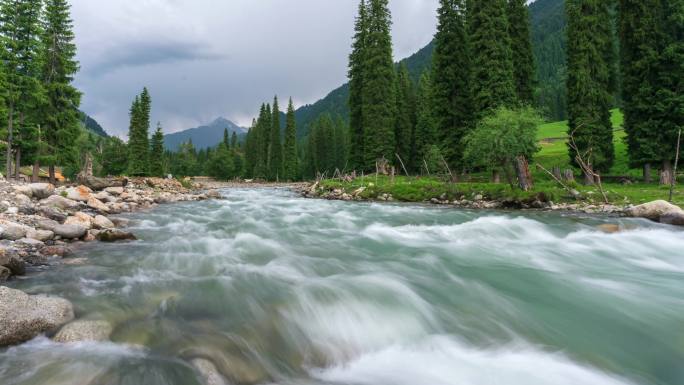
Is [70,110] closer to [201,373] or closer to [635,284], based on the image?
[201,373]

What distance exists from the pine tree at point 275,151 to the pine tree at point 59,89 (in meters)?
53.3

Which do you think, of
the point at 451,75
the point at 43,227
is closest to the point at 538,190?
the point at 451,75

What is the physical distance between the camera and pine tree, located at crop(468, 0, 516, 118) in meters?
29.8

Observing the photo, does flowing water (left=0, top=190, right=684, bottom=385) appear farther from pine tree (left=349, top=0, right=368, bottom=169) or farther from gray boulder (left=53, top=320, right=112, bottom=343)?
pine tree (left=349, top=0, right=368, bottom=169)

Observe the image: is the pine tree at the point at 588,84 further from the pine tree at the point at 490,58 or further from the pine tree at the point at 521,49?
the pine tree at the point at 490,58

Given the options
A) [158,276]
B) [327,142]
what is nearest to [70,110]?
[158,276]

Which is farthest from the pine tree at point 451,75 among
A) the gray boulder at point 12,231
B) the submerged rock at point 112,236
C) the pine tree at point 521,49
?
the gray boulder at point 12,231

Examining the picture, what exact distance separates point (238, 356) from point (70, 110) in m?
39.4

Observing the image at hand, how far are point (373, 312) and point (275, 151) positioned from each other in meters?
83.7

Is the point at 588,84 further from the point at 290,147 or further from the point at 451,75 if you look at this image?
the point at 290,147

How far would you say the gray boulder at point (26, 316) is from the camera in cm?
496

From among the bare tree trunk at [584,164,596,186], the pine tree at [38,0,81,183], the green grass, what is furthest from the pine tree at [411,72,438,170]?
the pine tree at [38,0,81,183]

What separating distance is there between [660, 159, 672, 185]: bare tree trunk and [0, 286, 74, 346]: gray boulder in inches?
1321

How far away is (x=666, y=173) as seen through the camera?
2584cm
